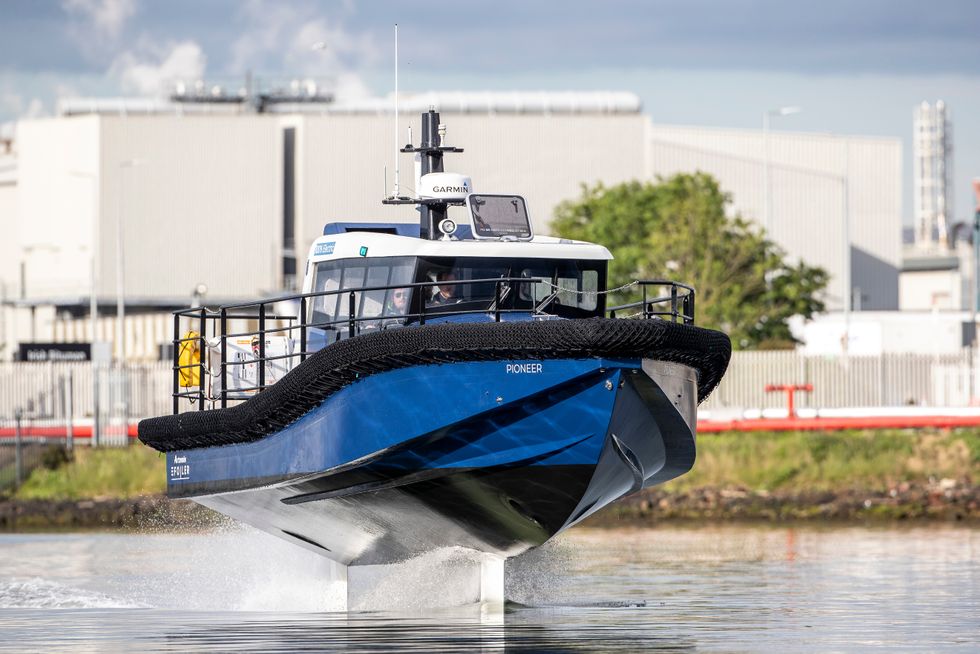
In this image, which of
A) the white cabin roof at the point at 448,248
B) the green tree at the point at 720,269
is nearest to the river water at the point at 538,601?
the white cabin roof at the point at 448,248

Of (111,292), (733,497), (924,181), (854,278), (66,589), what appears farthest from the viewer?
(924,181)

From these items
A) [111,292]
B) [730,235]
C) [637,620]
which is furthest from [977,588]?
[111,292]

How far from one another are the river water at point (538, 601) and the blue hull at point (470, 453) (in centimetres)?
91

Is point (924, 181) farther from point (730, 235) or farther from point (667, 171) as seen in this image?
point (730, 235)

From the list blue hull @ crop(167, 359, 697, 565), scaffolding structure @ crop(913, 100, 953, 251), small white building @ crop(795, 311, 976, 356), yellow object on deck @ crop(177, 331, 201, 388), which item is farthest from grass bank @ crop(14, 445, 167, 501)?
scaffolding structure @ crop(913, 100, 953, 251)

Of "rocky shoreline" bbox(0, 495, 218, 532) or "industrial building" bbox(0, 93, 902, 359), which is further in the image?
"industrial building" bbox(0, 93, 902, 359)

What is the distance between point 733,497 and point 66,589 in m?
17.0

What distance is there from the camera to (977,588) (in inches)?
722

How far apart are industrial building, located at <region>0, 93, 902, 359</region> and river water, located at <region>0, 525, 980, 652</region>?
50.5m

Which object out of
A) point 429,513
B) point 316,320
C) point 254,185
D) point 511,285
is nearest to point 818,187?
point 254,185

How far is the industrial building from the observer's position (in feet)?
249

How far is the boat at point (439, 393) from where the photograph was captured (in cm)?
1424

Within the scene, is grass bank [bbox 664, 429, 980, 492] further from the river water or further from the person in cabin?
the person in cabin

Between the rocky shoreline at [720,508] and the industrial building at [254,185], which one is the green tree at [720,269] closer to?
A: the industrial building at [254,185]
